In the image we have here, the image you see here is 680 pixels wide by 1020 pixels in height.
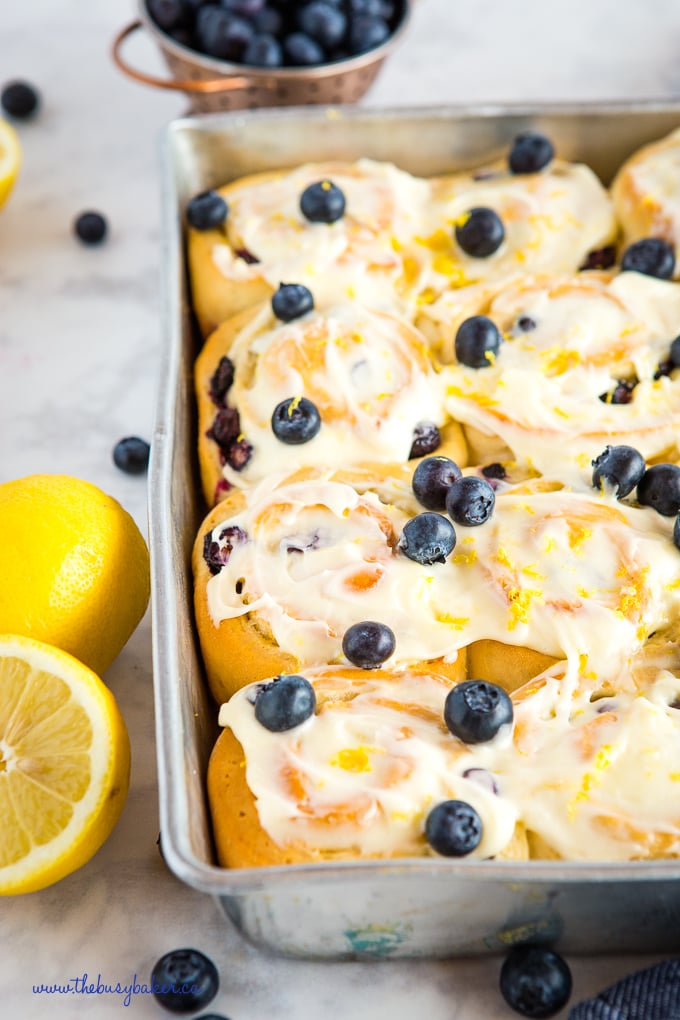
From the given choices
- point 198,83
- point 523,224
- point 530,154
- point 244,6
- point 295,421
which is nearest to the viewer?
point 295,421

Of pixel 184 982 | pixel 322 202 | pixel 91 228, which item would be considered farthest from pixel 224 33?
pixel 184 982

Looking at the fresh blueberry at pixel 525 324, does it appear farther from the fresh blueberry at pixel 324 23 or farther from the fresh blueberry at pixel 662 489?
the fresh blueberry at pixel 324 23

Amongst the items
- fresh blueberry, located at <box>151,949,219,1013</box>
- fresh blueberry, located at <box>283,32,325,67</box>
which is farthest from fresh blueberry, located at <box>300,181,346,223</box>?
fresh blueberry, located at <box>151,949,219,1013</box>

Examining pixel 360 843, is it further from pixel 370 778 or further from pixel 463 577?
pixel 463 577

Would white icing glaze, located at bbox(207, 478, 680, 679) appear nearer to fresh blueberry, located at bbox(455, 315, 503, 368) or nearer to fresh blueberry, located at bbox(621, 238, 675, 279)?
fresh blueberry, located at bbox(455, 315, 503, 368)

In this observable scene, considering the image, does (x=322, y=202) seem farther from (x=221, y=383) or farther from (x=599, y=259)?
(x=599, y=259)
